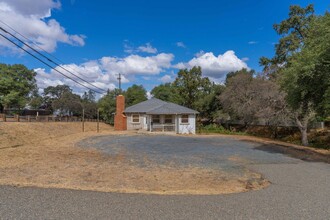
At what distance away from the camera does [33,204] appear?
4.38m

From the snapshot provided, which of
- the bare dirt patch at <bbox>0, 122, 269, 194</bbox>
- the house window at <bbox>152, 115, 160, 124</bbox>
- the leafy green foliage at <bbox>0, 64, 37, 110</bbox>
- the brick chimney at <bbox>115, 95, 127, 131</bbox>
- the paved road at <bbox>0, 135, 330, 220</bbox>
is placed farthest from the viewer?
the leafy green foliage at <bbox>0, 64, 37, 110</bbox>

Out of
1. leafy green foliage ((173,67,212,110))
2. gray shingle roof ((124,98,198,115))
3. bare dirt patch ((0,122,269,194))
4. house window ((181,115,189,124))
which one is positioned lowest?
bare dirt patch ((0,122,269,194))

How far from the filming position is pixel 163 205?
4492mm

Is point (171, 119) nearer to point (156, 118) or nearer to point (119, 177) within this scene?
point (156, 118)

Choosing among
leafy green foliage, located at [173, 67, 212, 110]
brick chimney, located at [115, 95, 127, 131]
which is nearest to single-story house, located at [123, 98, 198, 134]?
brick chimney, located at [115, 95, 127, 131]

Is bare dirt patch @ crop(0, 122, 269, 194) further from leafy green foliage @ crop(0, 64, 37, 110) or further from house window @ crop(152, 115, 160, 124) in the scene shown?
leafy green foliage @ crop(0, 64, 37, 110)

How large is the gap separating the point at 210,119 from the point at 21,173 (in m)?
32.9

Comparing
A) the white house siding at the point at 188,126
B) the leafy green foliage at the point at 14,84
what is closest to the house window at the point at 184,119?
the white house siding at the point at 188,126

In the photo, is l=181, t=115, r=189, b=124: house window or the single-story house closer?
the single-story house

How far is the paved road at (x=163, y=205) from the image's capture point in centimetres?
400

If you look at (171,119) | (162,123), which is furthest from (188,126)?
(162,123)

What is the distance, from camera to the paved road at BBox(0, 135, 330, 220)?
400 cm

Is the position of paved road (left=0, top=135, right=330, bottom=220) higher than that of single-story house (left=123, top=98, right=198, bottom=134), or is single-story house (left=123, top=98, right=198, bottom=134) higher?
single-story house (left=123, top=98, right=198, bottom=134)

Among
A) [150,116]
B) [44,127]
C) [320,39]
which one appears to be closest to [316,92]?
[320,39]
